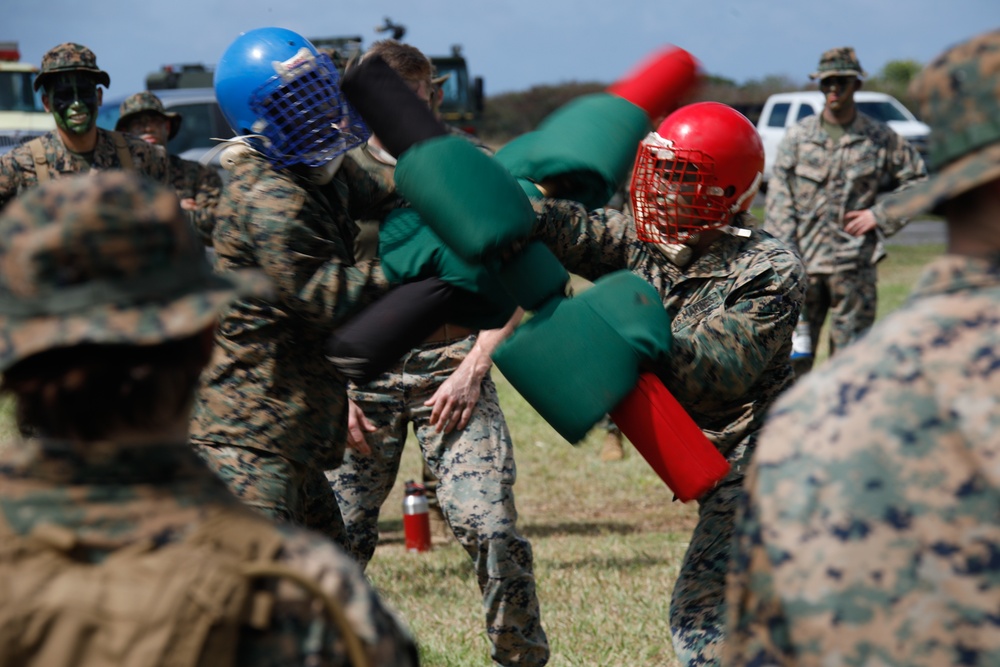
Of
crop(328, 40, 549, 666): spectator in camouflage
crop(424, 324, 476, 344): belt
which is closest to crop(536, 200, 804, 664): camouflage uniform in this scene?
crop(328, 40, 549, 666): spectator in camouflage

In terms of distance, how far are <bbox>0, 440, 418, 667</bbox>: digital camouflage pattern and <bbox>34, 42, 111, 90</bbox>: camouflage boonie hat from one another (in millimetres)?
Result: 5711

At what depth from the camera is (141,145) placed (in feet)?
24.6

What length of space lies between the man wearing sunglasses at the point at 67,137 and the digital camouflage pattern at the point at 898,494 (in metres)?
5.66

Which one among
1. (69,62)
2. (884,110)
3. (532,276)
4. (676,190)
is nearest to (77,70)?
(69,62)

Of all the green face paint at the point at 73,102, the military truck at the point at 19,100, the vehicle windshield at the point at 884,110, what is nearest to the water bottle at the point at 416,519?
the green face paint at the point at 73,102

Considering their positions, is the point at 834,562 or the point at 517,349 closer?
the point at 834,562

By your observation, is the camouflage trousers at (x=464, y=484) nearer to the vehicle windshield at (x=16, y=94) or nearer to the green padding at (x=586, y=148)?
the green padding at (x=586, y=148)

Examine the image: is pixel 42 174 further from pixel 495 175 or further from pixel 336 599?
pixel 336 599

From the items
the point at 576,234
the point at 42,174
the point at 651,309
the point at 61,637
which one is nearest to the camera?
the point at 61,637

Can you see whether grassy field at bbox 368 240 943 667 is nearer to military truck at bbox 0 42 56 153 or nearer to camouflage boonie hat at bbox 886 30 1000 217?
camouflage boonie hat at bbox 886 30 1000 217

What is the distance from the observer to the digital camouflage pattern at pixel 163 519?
1778mm

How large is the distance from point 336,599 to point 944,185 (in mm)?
1088

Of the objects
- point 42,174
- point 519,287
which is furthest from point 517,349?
point 42,174

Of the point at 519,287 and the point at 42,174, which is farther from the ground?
the point at 519,287
